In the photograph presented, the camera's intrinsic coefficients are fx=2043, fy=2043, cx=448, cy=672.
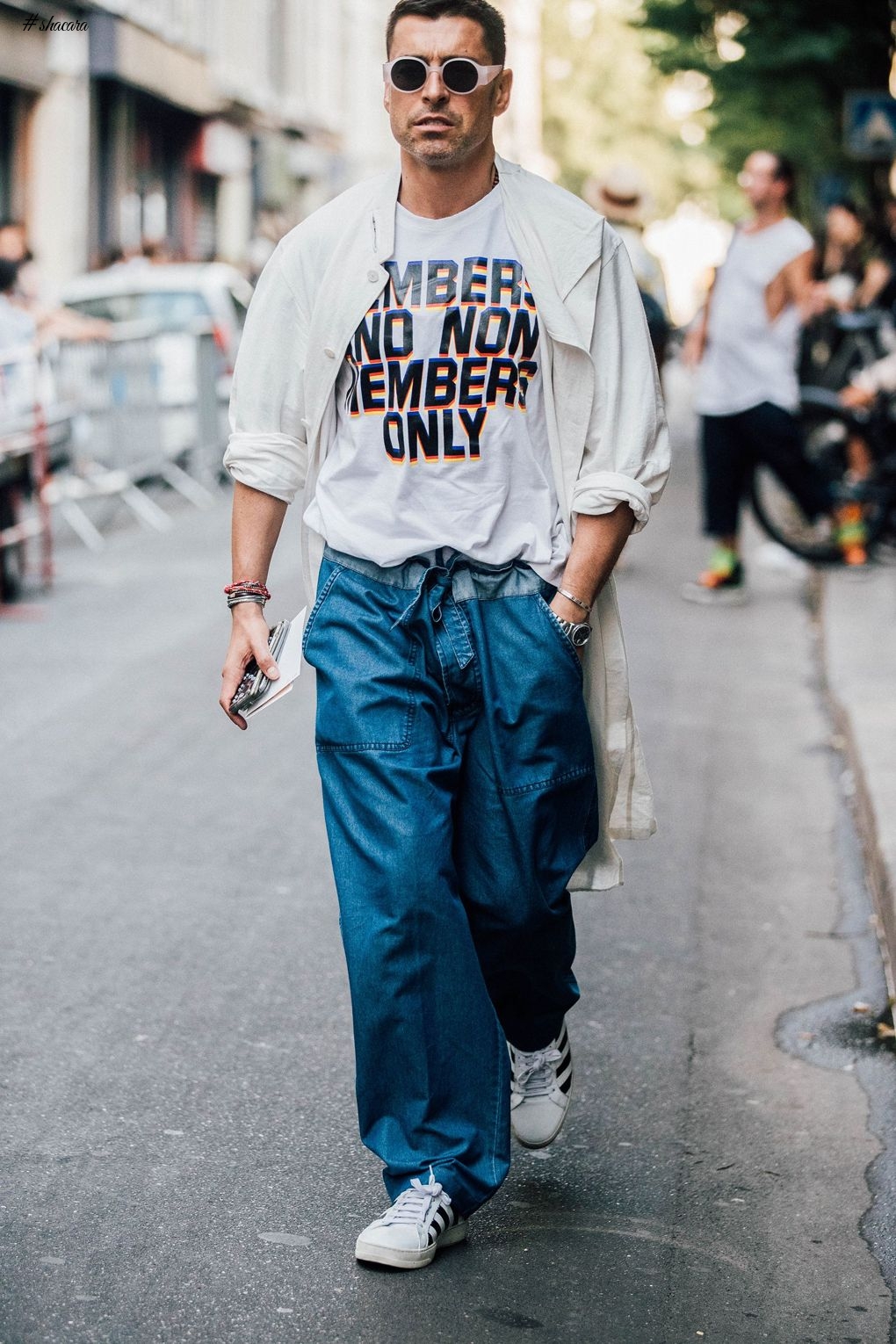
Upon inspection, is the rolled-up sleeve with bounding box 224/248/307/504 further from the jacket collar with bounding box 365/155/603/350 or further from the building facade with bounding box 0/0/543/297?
the building facade with bounding box 0/0/543/297

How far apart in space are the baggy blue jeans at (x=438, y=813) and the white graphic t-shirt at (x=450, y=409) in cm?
6

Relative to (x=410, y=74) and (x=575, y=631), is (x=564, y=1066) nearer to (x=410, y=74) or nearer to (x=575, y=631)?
(x=575, y=631)

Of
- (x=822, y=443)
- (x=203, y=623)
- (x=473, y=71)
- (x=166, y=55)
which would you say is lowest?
(x=203, y=623)

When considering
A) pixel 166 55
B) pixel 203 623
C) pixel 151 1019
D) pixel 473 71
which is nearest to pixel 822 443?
pixel 203 623

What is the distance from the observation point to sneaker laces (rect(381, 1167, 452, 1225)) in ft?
10.6

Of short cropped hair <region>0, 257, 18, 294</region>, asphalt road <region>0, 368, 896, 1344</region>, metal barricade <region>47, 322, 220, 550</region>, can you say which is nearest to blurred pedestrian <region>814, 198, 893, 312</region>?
metal barricade <region>47, 322, 220, 550</region>

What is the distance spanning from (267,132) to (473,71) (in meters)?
35.7

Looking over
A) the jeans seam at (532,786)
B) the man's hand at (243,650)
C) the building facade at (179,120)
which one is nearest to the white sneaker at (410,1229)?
the jeans seam at (532,786)

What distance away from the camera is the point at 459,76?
322 cm

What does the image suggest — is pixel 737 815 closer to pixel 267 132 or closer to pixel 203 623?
pixel 203 623

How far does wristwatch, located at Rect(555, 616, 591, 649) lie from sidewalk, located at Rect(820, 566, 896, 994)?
1913 mm

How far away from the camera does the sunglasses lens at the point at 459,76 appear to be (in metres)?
3.21

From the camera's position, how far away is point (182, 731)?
738 centimetres

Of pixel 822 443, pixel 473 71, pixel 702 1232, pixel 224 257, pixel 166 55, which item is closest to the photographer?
pixel 473 71
